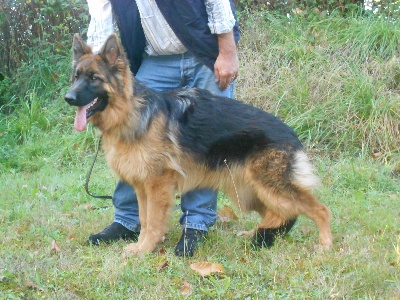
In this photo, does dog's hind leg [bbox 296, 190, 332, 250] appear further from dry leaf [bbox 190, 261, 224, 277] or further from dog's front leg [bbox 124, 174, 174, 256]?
dog's front leg [bbox 124, 174, 174, 256]

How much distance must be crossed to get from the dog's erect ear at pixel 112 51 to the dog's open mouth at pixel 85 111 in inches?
11.5

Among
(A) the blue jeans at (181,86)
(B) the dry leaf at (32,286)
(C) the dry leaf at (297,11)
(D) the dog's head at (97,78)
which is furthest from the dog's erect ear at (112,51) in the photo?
(C) the dry leaf at (297,11)

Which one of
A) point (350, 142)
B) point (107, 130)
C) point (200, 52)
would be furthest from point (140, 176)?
point (350, 142)

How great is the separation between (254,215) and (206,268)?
154 cm

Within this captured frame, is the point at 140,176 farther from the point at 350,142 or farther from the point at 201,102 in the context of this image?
the point at 350,142

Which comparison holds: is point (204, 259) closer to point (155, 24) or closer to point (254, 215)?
point (254, 215)

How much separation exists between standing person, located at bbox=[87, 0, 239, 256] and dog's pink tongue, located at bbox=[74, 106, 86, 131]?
1.76 ft

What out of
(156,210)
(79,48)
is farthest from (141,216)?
(79,48)

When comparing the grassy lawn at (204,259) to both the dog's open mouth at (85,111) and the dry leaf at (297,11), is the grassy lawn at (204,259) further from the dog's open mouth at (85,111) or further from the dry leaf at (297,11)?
the dry leaf at (297,11)

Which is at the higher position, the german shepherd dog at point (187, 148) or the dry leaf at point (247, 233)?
the german shepherd dog at point (187, 148)

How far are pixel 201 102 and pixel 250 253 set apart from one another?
1186mm

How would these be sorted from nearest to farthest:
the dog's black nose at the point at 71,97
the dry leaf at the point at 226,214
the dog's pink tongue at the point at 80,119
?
the dog's black nose at the point at 71,97 < the dog's pink tongue at the point at 80,119 < the dry leaf at the point at 226,214

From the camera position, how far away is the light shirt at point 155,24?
14.9 ft

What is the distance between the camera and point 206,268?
415cm
